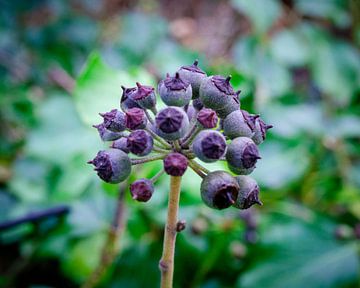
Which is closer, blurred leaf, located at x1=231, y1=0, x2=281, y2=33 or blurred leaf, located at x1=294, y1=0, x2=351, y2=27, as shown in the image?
blurred leaf, located at x1=231, y1=0, x2=281, y2=33

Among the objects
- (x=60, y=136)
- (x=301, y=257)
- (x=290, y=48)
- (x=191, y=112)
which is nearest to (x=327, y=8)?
(x=290, y=48)

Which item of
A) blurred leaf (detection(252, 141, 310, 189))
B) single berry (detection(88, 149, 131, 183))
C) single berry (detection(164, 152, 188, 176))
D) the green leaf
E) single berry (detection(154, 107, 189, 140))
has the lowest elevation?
single berry (detection(164, 152, 188, 176))

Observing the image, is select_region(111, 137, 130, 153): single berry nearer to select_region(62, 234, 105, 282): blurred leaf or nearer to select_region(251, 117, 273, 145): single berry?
select_region(251, 117, 273, 145): single berry

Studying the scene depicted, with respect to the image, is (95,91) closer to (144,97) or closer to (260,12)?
(144,97)

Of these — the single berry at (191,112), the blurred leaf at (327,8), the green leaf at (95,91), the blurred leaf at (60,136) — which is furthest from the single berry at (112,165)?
the blurred leaf at (327,8)

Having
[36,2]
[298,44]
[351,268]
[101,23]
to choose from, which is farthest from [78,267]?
[101,23]

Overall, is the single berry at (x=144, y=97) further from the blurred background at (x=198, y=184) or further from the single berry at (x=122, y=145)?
the blurred background at (x=198, y=184)

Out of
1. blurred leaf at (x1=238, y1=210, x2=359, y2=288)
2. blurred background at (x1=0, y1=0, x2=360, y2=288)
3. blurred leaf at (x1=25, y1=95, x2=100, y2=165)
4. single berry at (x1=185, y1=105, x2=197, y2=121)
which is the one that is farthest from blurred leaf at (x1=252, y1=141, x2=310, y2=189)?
single berry at (x1=185, y1=105, x2=197, y2=121)
